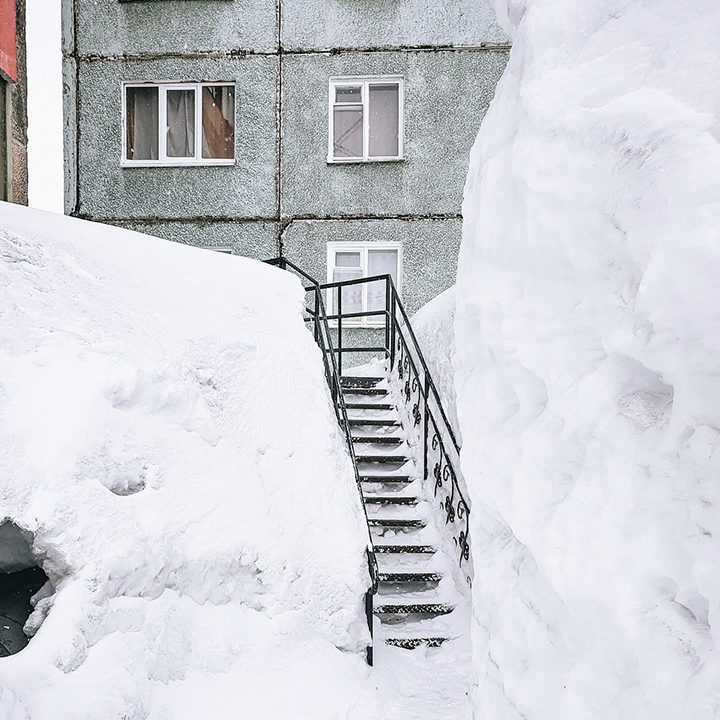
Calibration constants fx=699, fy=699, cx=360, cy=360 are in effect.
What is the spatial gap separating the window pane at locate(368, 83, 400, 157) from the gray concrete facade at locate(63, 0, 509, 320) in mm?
310

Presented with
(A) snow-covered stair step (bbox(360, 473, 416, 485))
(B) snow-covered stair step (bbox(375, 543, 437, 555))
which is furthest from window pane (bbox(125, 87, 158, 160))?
(B) snow-covered stair step (bbox(375, 543, 437, 555))

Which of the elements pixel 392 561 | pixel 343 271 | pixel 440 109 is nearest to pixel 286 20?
pixel 440 109

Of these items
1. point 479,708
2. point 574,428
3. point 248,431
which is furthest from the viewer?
point 248,431

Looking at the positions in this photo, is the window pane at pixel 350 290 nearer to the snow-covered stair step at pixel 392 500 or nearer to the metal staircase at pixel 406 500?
the metal staircase at pixel 406 500

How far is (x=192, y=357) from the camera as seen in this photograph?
185 inches

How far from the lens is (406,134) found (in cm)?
1017

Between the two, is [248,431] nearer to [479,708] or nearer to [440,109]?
[479,708]

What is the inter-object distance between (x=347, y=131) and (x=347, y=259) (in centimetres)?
192

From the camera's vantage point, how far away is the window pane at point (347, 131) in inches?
409

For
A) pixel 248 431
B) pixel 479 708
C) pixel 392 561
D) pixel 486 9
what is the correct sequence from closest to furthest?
pixel 479 708, pixel 248 431, pixel 392 561, pixel 486 9

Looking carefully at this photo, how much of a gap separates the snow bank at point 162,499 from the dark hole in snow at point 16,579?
0.31 feet

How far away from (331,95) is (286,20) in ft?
4.17

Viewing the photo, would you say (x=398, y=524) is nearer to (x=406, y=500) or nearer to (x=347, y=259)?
(x=406, y=500)

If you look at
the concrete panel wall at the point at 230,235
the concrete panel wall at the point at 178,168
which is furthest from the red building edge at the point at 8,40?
the concrete panel wall at the point at 230,235
